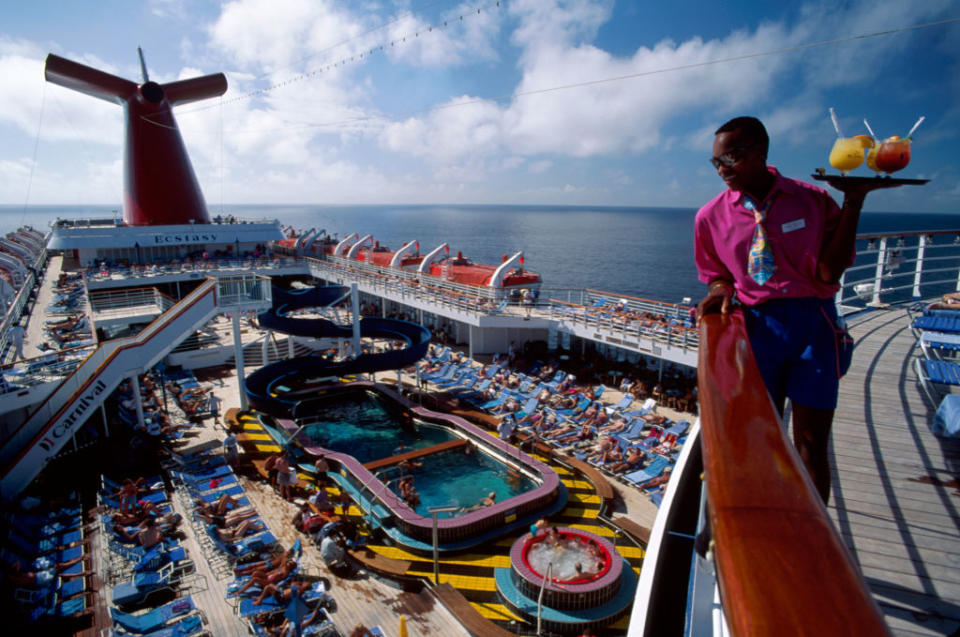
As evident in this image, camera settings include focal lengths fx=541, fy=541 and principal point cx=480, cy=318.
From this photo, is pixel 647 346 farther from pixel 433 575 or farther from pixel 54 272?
pixel 54 272

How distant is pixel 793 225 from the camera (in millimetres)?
1898

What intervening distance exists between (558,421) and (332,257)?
66.7 ft

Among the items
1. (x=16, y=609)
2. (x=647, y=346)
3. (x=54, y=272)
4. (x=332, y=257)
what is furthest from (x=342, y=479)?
(x=54, y=272)

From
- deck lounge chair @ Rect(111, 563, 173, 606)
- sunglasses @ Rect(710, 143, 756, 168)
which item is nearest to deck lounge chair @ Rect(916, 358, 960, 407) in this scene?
sunglasses @ Rect(710, 143, 756, 168)

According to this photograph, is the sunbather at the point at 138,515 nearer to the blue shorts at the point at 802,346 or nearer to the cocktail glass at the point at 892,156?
the blue shorts at the point at 802,346

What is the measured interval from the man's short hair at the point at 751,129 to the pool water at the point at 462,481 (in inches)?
350

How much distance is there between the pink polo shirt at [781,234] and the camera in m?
1.89

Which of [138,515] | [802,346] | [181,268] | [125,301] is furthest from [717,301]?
[181,268]

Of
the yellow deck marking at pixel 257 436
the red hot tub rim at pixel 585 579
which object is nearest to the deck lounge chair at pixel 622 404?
the red hot tub rim at pixel 585 579

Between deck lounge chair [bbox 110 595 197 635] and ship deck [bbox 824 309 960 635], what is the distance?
754 cm

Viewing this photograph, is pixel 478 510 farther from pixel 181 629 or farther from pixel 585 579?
pixel 181 629

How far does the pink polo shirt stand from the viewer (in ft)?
6.22

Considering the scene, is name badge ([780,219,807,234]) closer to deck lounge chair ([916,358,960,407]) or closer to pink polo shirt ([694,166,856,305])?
pink polo shirt ([694,166,856,305])

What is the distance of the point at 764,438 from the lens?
87 cm
